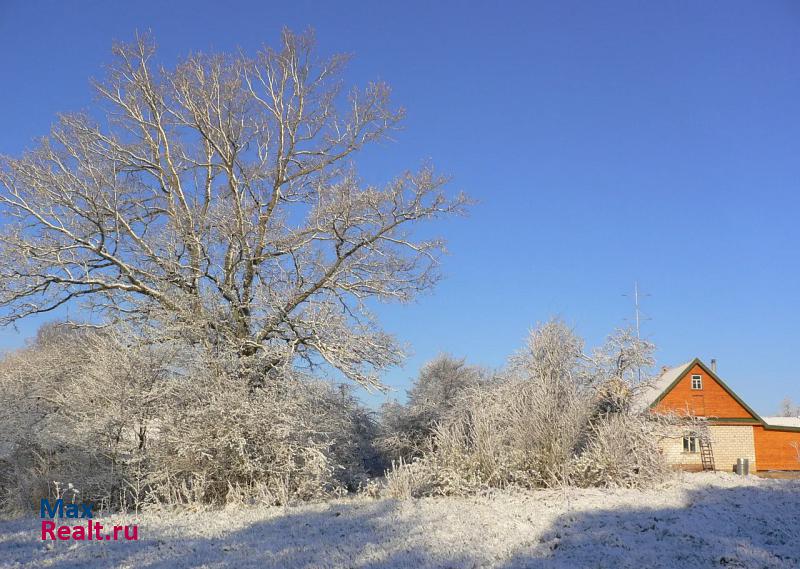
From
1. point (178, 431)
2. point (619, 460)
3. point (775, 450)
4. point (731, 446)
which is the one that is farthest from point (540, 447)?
point (775, 450)

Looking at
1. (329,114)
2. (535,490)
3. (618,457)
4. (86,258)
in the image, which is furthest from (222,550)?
(329,114)

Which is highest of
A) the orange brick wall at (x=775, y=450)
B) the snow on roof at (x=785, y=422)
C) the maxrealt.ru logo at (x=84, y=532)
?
the maxrealt.ru logo at (x=84, y=532)

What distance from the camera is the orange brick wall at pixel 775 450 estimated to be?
1340 inches

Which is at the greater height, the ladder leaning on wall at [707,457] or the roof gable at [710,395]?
the roof gable at [710,395]

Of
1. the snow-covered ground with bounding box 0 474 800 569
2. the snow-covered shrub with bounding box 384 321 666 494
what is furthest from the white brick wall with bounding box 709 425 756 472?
the snow-covered ground with bounding box 0 474 800 569

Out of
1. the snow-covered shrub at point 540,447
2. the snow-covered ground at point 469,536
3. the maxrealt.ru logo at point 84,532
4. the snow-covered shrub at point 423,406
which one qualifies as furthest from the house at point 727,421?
the maxrealt.ru logo at point 84,532

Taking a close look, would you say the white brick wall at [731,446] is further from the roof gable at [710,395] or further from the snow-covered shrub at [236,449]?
the snow-covered shrub at [236,449]

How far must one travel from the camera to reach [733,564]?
6.11 meters

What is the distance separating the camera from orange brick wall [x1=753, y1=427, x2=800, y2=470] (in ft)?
112

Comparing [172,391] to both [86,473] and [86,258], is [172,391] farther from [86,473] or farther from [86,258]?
[86,258]

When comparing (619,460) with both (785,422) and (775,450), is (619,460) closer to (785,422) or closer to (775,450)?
(775,450)

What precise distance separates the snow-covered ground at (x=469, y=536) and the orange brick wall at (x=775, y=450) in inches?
1074

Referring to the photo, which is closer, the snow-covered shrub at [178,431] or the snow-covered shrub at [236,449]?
the snow-covered shrub at [236,449]

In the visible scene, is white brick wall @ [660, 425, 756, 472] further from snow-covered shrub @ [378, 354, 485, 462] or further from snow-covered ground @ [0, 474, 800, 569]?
snow-covered ground @ [0, 474, 800, 569]
